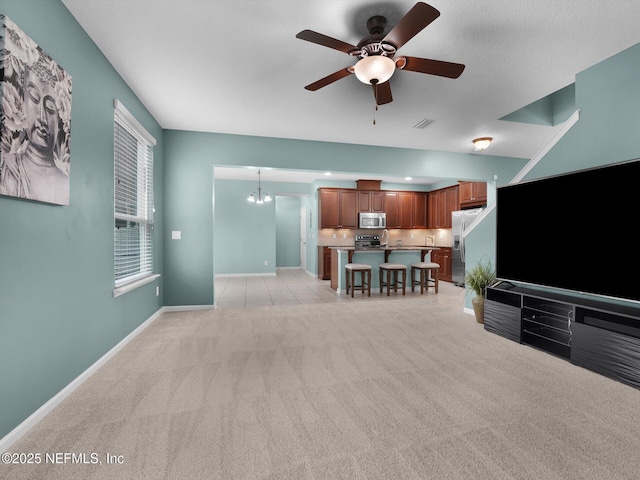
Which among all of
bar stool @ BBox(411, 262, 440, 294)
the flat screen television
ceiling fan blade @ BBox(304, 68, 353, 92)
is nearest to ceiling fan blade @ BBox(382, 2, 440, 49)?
ceiling fan blade @ BBox(304, 68, 353, 92)

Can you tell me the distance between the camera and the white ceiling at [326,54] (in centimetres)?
211

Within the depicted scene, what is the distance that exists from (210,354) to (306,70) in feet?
9.31

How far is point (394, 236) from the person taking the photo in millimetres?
8625

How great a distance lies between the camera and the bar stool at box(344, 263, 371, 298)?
5.72 metres

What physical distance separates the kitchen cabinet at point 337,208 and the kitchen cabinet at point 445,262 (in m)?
2.28

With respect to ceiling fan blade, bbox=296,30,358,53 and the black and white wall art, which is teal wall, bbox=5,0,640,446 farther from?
ceiling fan blade, bbox=296,30,358,53

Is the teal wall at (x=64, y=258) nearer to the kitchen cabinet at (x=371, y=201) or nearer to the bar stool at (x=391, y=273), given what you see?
the bar stool at (x=391, y=273)

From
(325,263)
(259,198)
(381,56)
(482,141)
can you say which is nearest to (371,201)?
(325,263)

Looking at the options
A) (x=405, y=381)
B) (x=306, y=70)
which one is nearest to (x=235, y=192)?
(x=306, y=70)

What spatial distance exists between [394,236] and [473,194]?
242cm

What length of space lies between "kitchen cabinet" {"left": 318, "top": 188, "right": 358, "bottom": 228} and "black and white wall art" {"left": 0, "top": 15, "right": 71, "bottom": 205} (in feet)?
19.5

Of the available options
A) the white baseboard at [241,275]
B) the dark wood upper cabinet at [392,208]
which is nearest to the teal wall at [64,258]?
the white baseboard at [241,275]

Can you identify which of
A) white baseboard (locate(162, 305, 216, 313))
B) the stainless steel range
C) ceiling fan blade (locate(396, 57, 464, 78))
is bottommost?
white baseboard (locate(162, 305, 216, 313))

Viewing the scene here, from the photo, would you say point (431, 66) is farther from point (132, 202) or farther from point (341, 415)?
point (132, 202)
